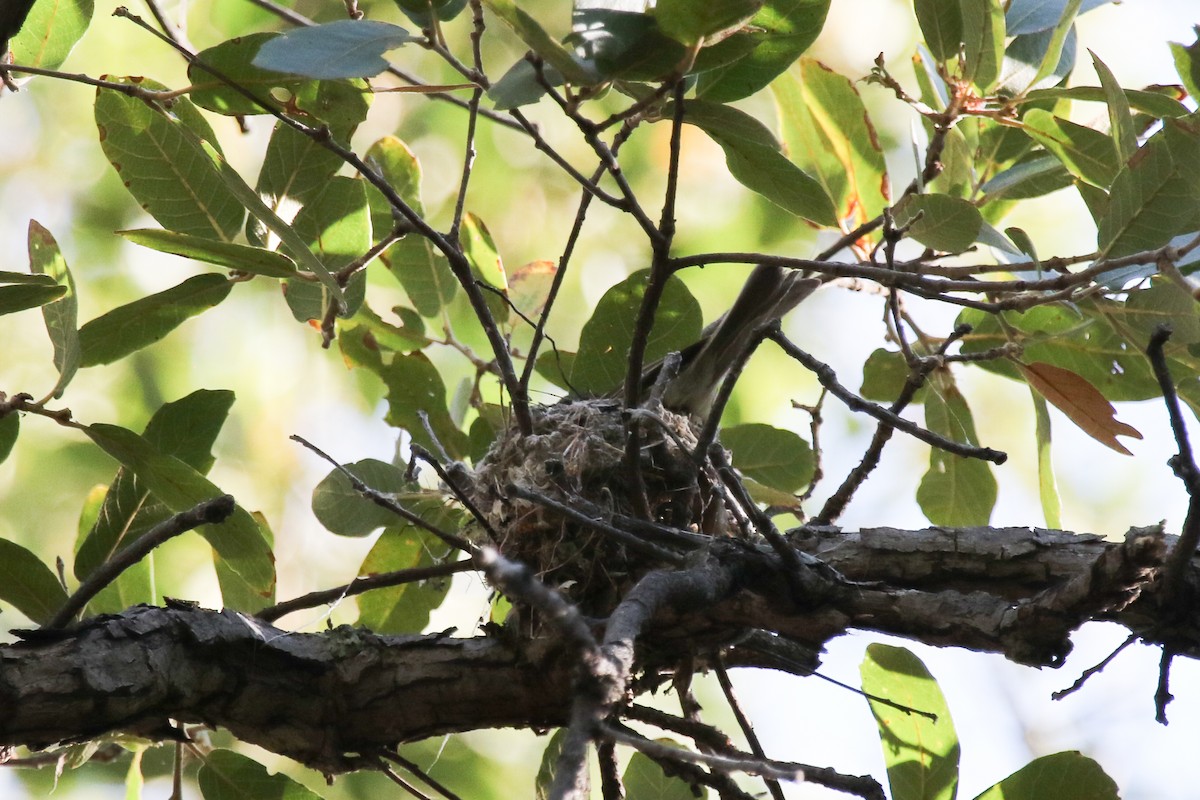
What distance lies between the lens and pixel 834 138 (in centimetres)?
241

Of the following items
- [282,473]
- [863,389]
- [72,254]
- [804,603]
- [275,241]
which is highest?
[72,254]

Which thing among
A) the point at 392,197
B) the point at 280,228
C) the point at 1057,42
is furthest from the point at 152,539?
the point at 1057,42

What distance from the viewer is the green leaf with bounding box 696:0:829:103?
1.61 metres

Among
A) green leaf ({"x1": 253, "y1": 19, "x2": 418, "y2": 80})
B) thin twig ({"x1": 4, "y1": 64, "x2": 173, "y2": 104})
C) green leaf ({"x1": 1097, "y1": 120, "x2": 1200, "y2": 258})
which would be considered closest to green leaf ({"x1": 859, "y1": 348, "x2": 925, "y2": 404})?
green leaf ({"x1": 1097, "y1": 120, "x2": 1200, "y2": 258})

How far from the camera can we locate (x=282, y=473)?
4.82m

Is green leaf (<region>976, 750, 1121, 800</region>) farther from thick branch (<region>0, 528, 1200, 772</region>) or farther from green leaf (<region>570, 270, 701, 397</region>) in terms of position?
green leaf (<region>570, 270, 701, 397</region>)

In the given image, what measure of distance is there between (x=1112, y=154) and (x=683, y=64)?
93 cm

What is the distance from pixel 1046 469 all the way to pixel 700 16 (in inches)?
A: 51.9

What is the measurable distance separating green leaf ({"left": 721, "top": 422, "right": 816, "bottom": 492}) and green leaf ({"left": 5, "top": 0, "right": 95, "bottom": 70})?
1.73m

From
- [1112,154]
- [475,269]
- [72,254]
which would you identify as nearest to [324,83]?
[475,269]

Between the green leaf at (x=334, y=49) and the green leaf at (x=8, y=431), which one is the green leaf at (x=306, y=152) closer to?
the green leaf at (x=334, y=49)

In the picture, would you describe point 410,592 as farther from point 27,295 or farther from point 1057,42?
point 1057,42

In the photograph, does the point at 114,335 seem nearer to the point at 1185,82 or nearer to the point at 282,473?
the point at 1185,82

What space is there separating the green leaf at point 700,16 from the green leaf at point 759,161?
0.29 m
